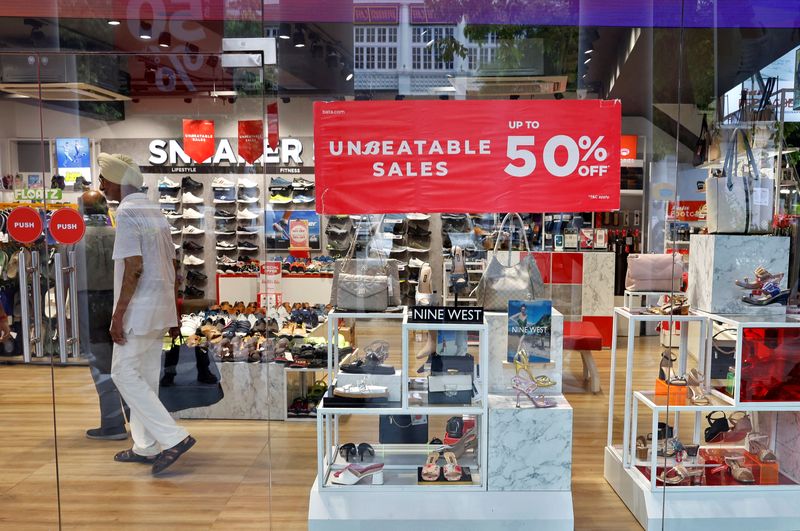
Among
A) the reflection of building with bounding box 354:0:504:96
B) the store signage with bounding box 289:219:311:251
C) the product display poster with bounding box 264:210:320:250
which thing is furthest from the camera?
the product display poster with bounding box 264:210:320:250

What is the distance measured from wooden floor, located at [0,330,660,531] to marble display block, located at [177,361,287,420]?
7 centimetres

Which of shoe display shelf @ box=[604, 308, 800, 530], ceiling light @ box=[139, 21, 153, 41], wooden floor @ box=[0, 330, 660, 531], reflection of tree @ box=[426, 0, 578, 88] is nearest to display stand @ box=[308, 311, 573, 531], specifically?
wooden floor @ box=[0, 330, 660, 531]

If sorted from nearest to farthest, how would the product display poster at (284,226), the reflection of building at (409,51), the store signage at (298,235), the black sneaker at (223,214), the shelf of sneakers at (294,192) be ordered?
1. the black sneaker at (223,214)
2. the reflection of building at (409,51)
3. the store signage at (298,235)
4. the product display poster at (284,226)
5. the shelf of sneakers at (294,192)

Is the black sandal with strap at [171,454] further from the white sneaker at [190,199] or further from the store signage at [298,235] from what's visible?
the store signage at [298,235]

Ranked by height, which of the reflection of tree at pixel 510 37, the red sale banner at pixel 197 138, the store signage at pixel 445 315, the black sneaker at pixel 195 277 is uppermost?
the reflection of tree at pixel 510 37

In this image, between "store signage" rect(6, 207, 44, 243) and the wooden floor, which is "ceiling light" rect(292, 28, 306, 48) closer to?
"store signage" rect(6, 207, 44, 243)

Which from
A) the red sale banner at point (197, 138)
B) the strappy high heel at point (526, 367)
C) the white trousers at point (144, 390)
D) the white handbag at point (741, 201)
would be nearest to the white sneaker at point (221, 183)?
the red sale banner at point (197, 138)

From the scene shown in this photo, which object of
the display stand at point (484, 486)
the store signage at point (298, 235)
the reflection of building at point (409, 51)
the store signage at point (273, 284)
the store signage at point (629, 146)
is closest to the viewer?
the display stand at point (484, 486)

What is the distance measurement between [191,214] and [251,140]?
55 centimetres

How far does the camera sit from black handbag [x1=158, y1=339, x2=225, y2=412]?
3.07 metres

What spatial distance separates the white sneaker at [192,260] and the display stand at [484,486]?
3.05 feet

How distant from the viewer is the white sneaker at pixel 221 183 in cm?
316

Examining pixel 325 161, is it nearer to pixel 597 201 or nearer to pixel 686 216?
pixel 597 201

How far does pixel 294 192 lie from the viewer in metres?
8.73
